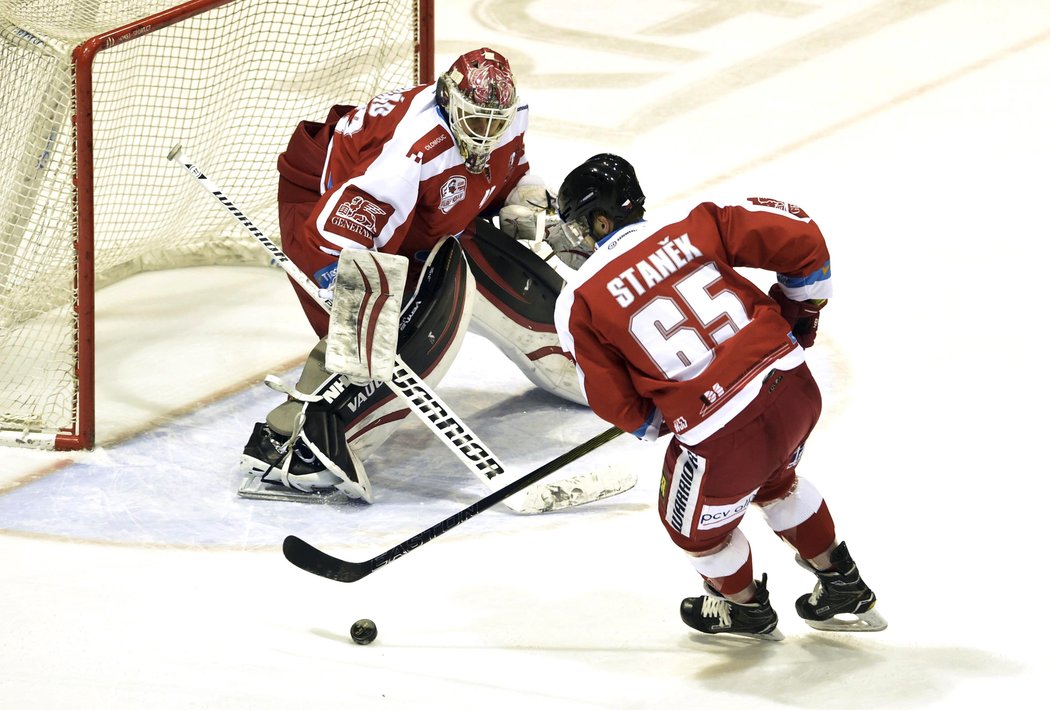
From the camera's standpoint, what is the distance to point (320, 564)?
2.94 meters

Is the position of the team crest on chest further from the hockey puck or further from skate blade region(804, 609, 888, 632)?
skate blade region(804, 609, 888, 632)

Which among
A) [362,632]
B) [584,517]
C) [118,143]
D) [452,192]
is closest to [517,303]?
[452,192]

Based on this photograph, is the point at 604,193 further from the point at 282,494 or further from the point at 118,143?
the point at 118,143

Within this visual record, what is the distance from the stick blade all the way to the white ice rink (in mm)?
87

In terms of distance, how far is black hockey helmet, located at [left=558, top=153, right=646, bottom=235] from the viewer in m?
2.56

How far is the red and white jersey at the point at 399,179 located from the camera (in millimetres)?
3373

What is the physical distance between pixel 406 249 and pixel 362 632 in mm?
1085

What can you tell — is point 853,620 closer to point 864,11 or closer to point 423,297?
point 423,297

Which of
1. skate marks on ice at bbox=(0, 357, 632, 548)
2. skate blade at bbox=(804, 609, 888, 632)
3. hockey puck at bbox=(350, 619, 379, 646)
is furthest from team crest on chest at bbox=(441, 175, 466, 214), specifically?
skate blade at bbox=(804, 609, 888, 632)

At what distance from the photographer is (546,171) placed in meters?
5.30

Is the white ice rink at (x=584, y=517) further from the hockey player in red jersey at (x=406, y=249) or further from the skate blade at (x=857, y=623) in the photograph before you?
the hockey player in red jersey at (x=406, y=249)

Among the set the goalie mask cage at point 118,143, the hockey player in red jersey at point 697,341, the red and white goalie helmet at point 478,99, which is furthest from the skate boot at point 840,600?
the goalie mask cage at point 118,143

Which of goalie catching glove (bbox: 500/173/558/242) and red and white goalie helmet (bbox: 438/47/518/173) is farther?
goalie catching glove (bbox: 500/173/558/242)

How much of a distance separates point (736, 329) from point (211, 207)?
2.50 meters
